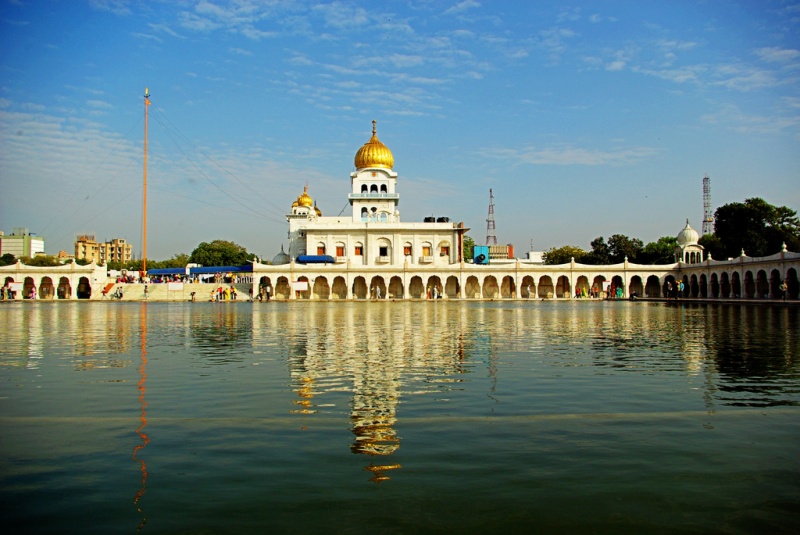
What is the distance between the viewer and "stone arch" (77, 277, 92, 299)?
64450 millimetres

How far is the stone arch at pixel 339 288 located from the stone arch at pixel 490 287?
47.2ft

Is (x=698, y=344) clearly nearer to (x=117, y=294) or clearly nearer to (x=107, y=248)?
(x=117, y=294)

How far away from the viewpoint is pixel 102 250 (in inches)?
6201

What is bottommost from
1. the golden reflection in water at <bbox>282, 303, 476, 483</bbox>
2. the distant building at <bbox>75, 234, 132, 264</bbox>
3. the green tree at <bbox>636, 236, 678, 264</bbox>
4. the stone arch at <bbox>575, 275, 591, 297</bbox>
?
the golden reflection in water at <bbox>282, 303, 476, 483</bbox>

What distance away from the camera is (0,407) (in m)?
8.30

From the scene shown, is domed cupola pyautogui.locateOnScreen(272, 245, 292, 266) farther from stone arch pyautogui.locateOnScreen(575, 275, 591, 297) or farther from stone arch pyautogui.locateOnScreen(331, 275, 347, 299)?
stone arch pyautogui.locateOnScreen(575, 275, 591, 297)

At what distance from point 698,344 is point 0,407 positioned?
1419 centimetres

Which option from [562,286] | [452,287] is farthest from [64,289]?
[562,286]

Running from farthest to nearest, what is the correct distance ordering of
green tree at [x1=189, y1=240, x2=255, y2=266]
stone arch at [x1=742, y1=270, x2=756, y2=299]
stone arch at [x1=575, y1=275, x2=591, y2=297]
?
green tree at [x1=189, y1=240, x2=255, y2=266], stone arch at [x1=575, y1=275, x2=591, y2=297], stone arch at [x1=742, y1=270, x2=756, y2=299]

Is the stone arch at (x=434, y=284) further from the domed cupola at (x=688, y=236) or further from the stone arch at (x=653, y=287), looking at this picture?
the domed cupola at (x=688, y=236)

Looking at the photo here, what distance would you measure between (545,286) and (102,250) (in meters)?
122

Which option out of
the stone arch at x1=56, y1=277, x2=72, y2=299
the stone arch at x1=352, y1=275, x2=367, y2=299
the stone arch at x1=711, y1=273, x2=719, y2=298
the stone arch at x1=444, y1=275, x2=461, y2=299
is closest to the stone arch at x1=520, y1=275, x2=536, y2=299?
the stone arch at x1=444, y1=275, x2=461, y2=299

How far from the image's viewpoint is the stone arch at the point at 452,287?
67.2 metres

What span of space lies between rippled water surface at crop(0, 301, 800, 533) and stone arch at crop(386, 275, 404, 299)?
175 feet
